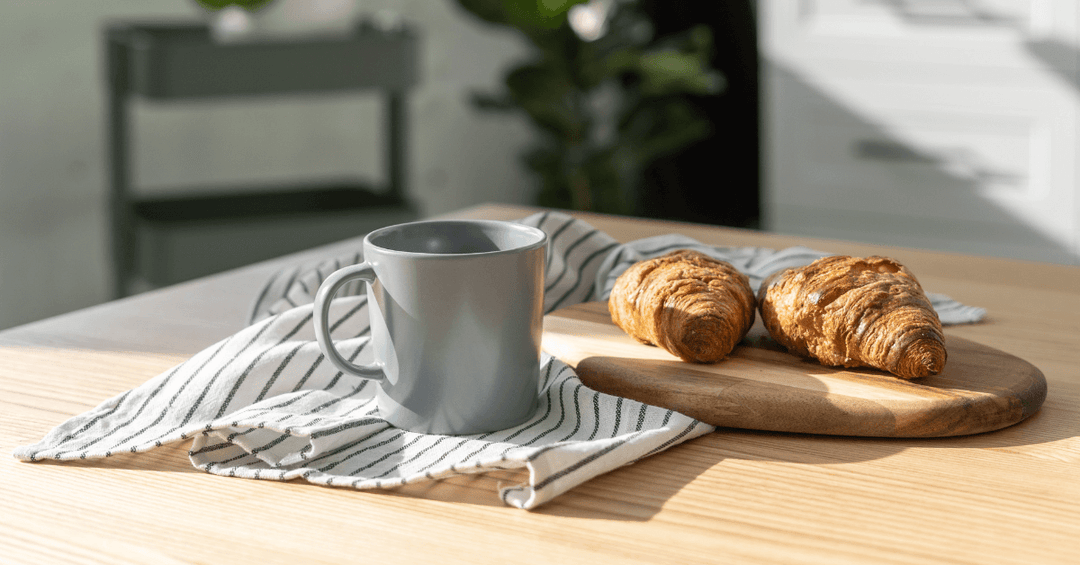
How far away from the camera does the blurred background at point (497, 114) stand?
225 centimetres

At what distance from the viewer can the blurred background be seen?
2.25m

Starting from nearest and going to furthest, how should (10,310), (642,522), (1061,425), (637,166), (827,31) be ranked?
(642,522) → (1061,425) → (10,310) → (827,31) → (637,166)

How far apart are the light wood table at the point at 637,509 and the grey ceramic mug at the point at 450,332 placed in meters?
0.05

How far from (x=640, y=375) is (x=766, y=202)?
2.37 meters

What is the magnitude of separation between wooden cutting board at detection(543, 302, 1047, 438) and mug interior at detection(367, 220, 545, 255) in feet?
0.34

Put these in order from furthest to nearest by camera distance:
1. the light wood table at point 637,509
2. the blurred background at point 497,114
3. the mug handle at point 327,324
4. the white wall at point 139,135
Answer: the white wall at point 139,135
the blurred background at point 497,114
the mug handle at point 327,324
the light wood table at point 637,509

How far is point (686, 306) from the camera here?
25.3 inches

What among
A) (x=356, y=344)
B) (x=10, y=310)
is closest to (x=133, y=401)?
(x=356, y=344)

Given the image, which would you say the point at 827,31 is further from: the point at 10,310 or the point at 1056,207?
the point at 10,310

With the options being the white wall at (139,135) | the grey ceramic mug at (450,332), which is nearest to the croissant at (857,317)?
the grey ceramic mug at (450,332)

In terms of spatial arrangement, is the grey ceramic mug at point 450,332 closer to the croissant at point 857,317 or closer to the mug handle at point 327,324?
the mug handle at point 327,324

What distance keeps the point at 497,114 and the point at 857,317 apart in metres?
2.82

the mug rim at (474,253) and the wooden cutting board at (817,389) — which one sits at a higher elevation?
the mug rim at (474,253)

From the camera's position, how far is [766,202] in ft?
9.58
